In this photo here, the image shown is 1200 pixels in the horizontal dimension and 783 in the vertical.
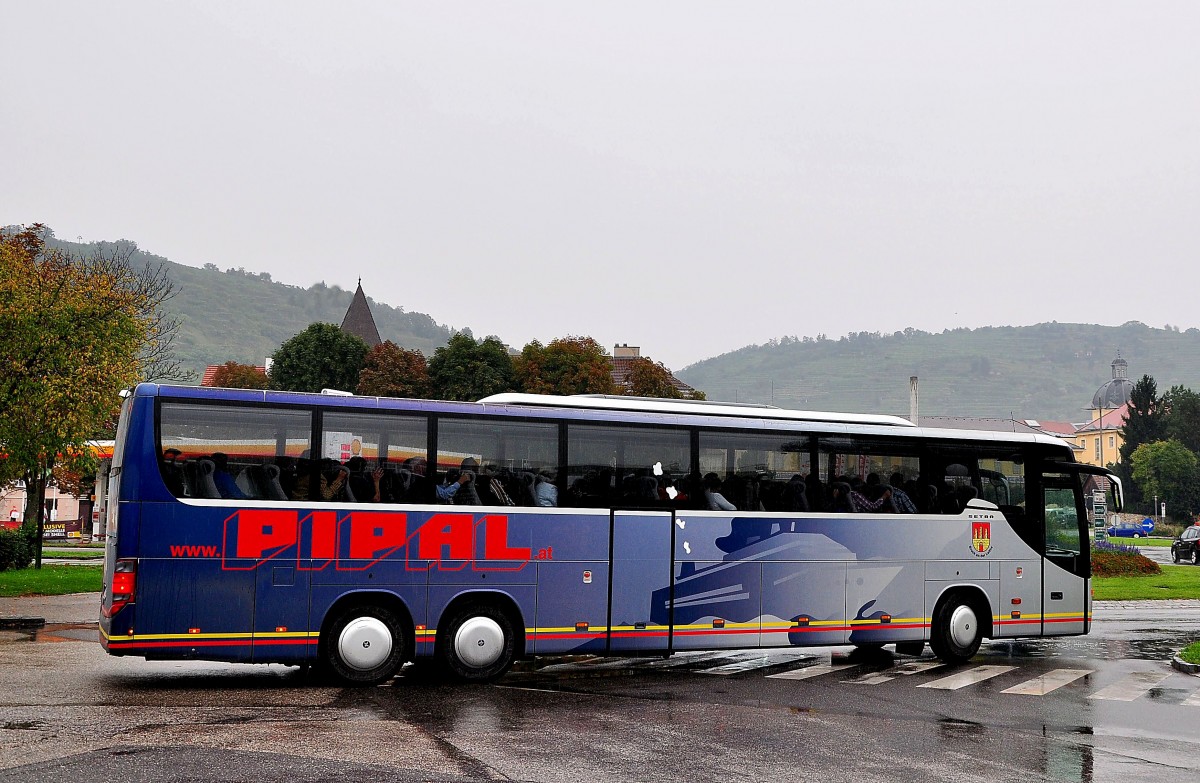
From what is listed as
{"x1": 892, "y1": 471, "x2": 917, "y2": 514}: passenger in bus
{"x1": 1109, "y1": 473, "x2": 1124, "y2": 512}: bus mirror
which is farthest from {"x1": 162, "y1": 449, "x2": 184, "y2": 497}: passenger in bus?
{"x1": 1109, "y1": 473, "x2": 1124, "y2": 512}: bus mirror

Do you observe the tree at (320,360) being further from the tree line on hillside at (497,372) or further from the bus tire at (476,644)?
the bus tire at (476,644)

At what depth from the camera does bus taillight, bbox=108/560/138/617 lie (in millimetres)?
12789

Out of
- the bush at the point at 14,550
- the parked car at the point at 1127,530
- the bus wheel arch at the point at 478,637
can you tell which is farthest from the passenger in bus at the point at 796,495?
the parked car at the point at 1127,530

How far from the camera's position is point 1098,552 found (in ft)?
132

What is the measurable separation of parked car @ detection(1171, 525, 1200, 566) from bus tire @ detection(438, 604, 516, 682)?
47.4 metres

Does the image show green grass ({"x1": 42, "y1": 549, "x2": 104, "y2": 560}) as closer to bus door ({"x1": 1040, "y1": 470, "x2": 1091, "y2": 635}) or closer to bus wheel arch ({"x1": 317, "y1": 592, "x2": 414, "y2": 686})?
bus wheel arch ({"x1": 317, "y1": 592, "x2": 414, "y2": 686})

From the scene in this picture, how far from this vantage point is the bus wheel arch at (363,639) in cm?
1365

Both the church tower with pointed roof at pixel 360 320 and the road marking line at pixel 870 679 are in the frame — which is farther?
the church tower with pointed roof at pixel 360 320

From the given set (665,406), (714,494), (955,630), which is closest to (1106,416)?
(955,630)

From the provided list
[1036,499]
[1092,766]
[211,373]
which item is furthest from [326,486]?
[211,373]

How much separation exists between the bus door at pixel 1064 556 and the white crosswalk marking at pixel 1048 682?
4.22 ft

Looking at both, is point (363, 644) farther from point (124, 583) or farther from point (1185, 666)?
point (1185, 666)

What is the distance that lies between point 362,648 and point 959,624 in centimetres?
882

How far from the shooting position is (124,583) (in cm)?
1280
